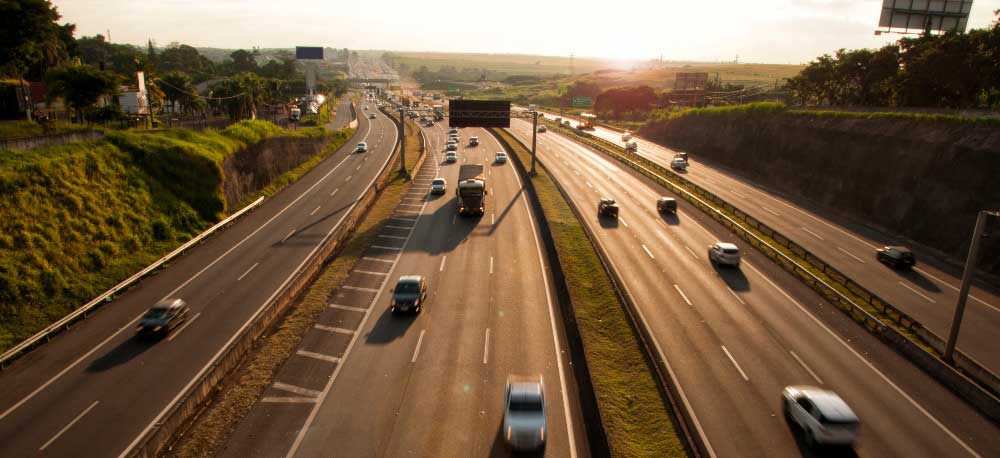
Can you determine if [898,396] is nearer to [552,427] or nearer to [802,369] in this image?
[802,369]

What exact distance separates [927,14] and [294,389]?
8997 cm

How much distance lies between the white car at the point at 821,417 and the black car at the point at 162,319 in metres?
33.2

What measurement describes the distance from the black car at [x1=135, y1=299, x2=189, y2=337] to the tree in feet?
129

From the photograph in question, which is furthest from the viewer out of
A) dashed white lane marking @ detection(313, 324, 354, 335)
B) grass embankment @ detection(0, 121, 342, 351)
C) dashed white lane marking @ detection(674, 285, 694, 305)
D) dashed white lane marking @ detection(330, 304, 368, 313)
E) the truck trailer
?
the truck trailer

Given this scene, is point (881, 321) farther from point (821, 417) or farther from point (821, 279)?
point (821, 417)

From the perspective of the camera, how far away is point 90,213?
39312 mm

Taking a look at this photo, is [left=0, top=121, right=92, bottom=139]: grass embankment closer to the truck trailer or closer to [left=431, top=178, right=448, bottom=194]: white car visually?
[left=431, top=178, right=448, bottom=194]: white car

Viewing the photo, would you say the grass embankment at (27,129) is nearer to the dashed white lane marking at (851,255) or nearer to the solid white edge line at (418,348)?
the solid white edge line at (418,348)

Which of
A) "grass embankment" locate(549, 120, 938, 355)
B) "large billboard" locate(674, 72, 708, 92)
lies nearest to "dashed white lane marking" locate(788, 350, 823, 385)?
"grass embankment" locate(549, 120, 938, 355)

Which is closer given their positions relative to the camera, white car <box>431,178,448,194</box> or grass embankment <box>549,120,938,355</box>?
grass embankment <box>549,120,938,355</box>

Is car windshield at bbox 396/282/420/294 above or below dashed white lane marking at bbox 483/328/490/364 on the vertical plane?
above

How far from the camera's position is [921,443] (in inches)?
816

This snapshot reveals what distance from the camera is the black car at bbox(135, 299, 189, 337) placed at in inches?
1134

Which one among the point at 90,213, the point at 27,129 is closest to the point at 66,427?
the point at 90,213
